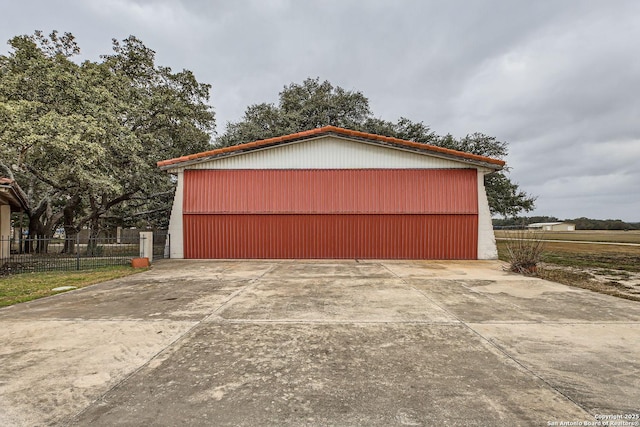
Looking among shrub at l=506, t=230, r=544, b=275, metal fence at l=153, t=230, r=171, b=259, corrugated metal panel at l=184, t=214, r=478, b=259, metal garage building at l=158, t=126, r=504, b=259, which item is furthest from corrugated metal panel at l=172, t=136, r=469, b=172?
shrub at l=506, t=230, r=544, b=275

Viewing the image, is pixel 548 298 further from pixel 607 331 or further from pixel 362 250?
pixel 362 250

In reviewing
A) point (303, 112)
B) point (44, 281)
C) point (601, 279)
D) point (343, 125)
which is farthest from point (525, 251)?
point (303, 112)

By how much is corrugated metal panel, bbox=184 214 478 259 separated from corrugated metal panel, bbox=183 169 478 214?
1.28 ft

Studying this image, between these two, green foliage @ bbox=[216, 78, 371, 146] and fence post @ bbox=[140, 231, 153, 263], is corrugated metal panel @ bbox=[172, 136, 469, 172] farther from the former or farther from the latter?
green foliage @ bbox=[216, 78, 371, 146]

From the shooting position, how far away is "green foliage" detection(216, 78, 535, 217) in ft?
76.9

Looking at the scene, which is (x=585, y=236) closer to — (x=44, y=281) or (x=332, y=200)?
(x=332, y=200)

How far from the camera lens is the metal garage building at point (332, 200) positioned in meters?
13.5

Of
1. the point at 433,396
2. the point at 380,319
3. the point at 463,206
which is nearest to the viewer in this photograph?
the point at 433,396

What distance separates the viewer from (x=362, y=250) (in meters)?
13.5

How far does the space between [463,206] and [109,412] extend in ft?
44.9

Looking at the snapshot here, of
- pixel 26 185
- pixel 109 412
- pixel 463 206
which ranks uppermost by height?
pixel 26 185

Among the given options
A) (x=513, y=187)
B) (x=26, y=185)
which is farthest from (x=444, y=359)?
(x=513, y=187)

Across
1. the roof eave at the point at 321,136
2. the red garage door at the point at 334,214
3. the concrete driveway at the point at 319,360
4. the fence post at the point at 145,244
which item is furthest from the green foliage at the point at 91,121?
the concrete driveway at the point at 319,360

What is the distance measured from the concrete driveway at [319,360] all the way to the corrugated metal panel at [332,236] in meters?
7.29
